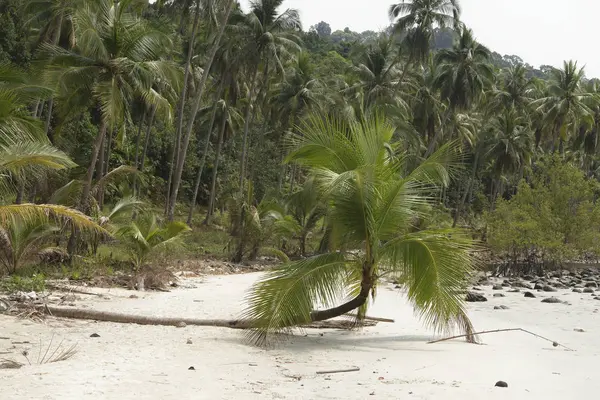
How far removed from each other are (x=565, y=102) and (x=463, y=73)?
9.12 m

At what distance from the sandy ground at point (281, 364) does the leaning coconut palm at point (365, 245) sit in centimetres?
54

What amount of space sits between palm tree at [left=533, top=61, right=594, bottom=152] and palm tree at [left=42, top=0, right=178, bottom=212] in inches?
1304

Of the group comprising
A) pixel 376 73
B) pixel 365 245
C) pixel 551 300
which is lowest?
pixel 551 300

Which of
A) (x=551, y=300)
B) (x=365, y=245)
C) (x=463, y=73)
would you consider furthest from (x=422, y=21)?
(x=365, y=245)

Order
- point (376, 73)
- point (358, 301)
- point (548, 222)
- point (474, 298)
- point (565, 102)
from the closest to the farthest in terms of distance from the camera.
Result: 1. point (358, 301)
2. point (474, 298)
3. point (548, 222)
4. point (376, 73)
5. point (565, 102)

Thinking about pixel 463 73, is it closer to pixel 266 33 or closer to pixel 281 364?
pixel 266 33

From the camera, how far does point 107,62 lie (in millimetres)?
15477

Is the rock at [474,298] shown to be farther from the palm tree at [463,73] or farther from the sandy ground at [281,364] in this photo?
the palm tree at [463,73]

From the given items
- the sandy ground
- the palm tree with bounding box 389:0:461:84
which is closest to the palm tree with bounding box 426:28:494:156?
the palm tree with bounding box 389:0:461:84

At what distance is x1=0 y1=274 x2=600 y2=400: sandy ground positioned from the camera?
5.57m

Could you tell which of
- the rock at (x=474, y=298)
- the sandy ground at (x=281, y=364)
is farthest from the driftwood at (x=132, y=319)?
the rock at (x=474, y=298)

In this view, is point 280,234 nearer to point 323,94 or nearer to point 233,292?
point 233,292

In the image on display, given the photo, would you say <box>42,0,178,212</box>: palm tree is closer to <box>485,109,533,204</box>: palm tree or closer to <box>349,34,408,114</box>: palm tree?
<box>349,34,408,114</box>: palm tree

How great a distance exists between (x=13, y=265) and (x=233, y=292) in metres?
4.63
